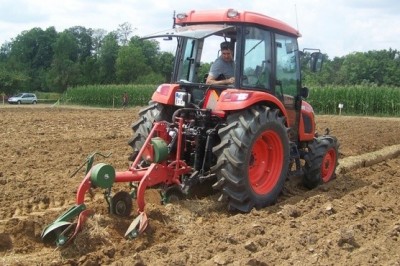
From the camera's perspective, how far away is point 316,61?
7.50 meters

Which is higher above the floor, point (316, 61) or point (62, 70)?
point (62, 70)

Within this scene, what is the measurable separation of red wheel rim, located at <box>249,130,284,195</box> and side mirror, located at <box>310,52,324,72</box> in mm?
1464

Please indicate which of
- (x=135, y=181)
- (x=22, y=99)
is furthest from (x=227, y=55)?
(x=22, y=99)

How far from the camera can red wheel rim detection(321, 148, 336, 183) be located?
8.09m

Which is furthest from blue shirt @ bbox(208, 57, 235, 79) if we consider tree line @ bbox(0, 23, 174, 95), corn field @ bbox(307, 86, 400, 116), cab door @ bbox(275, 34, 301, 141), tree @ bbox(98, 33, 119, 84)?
tree @ bbox(98, 33, 119, 84)

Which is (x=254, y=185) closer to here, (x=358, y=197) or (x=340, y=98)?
(x=358, y=197)

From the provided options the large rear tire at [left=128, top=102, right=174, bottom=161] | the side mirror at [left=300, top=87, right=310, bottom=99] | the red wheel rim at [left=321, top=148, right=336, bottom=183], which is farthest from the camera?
the red wheel rim at [left=321, top=148, right=336, bottom=183]

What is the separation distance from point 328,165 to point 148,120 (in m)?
2.95

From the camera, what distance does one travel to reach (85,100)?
52.3 meters

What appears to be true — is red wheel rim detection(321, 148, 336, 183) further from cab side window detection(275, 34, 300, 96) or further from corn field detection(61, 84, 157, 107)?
corn field detection(61, 84, 157, 107)

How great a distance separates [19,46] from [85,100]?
52554mm

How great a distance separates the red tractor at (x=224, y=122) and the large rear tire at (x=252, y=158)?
0.01 m

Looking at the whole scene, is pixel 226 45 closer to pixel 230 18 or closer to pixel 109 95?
pixel 230 18

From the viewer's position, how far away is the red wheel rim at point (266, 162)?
Answer: 21.7ft
